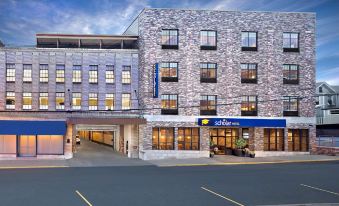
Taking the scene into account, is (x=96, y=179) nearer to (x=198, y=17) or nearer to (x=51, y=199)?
(x=51, y=199)

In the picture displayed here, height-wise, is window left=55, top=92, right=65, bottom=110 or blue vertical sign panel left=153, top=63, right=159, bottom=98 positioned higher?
blue vertical sign panel left=153, top=63, right=159, bottom=98

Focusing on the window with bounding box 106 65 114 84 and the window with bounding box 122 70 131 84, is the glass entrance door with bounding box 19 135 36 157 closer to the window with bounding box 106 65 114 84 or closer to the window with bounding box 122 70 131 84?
the window with bounding box 106 65 114 84

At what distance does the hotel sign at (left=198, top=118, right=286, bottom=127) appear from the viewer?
4456 centimetres

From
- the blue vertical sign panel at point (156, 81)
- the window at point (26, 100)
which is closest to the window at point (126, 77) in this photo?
the blue vertical sign panel at point (156, 81)

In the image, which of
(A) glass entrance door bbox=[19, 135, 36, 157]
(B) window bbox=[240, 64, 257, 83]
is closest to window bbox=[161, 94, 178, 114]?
(B) window bbox=[240, 64, 257, 83]

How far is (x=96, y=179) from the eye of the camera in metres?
29.0

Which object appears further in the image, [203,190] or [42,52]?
[42,52]

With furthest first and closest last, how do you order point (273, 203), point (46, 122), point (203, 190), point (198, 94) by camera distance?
point (198, 94)
point (46, 122)
point (203, 190)
point (273, 203)

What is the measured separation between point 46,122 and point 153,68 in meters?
12.4

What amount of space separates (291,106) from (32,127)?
28.2 meters

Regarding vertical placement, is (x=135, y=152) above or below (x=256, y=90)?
below

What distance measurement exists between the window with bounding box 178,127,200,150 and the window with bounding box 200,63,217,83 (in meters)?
5.62

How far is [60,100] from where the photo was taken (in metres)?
44.9

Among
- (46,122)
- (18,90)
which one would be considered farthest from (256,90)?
(18,90)
